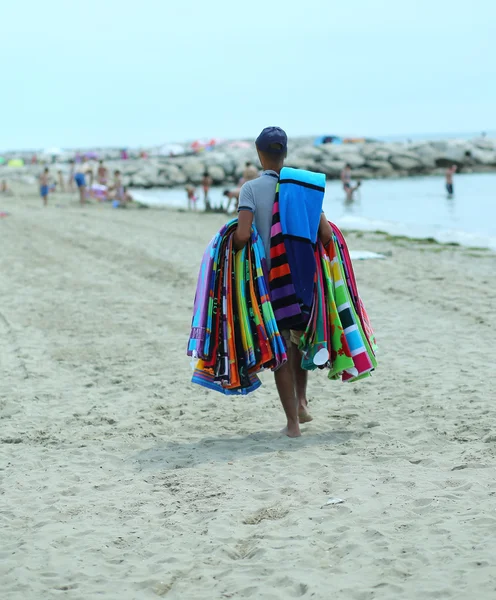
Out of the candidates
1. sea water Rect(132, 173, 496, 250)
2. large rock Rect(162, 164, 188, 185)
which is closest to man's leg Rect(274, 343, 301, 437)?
sea water Rect(132, 173, 496, 250)

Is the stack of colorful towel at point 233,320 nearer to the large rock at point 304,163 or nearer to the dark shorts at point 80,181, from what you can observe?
the dark shorts at point 80,181

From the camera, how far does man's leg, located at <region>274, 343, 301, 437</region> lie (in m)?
4.73

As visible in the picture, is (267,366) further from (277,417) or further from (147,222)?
(147,222)

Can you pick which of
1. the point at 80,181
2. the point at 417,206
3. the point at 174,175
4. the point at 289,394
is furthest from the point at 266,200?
the point at 174,175

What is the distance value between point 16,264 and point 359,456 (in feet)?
29.0

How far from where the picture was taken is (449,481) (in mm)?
3998

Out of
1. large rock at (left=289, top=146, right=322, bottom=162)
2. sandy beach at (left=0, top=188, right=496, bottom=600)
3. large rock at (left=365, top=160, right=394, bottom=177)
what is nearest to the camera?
sandy beach at (left=0, top=188, right=496, bottom=600)

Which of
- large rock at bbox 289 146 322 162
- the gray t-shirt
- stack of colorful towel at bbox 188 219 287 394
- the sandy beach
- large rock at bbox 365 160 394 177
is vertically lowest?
the sandy beach

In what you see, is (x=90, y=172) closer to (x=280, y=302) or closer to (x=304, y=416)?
(x=304, y=416)

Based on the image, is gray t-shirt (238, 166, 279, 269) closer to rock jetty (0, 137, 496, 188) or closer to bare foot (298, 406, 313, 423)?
bare foot (298, 406, 313, 423)

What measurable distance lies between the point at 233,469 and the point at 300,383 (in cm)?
91

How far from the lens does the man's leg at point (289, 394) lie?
473cm

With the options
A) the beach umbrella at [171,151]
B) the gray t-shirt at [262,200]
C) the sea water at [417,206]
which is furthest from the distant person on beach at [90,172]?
the gray t-shirt at [262,200]

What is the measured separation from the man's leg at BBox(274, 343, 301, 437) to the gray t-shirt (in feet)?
2.06
